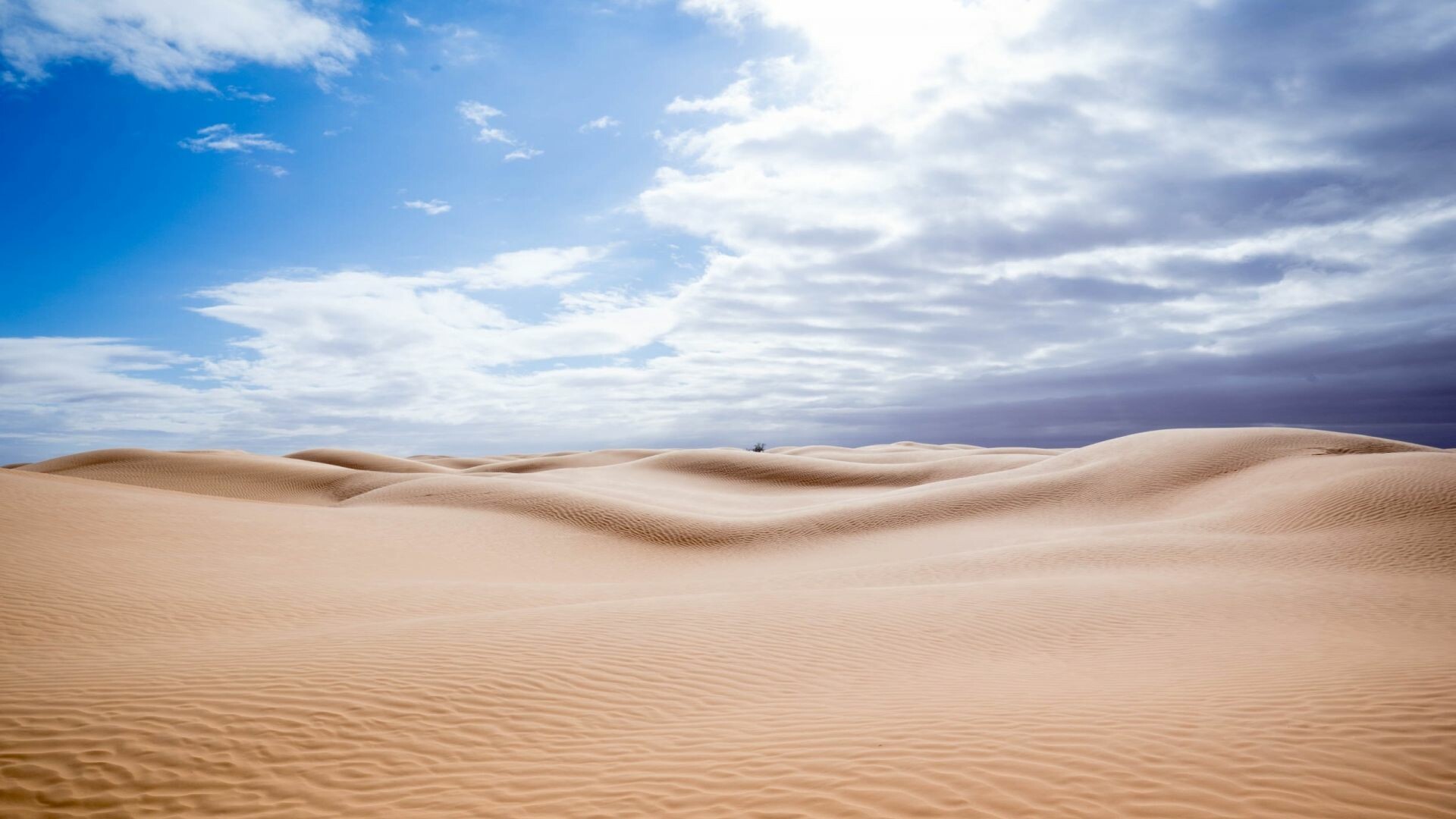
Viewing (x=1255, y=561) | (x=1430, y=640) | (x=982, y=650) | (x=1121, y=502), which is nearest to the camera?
(x=982, y=650)

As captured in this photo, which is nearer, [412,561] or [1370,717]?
[1370,717]

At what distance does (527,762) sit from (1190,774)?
5086mm

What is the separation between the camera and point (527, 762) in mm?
6109

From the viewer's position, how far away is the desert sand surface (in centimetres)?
541

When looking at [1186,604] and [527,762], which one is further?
[1186,604]

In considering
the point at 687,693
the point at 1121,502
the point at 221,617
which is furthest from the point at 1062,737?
the point at 1121,502

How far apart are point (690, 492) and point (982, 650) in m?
31.9

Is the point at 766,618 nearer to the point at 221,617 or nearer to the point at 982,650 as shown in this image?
the point at 982,650

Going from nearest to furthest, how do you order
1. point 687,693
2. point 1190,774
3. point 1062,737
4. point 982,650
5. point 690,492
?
point 1190,774 < point 1062,737 < point 687,693 < point 982,650 < point 690,492

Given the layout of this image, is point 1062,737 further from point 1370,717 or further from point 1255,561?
point 1255,561

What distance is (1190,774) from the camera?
5.24 meters

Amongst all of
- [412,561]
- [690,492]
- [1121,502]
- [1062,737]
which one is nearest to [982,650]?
[1062,737]

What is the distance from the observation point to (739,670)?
8.73 m

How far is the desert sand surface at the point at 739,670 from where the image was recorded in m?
5.41
